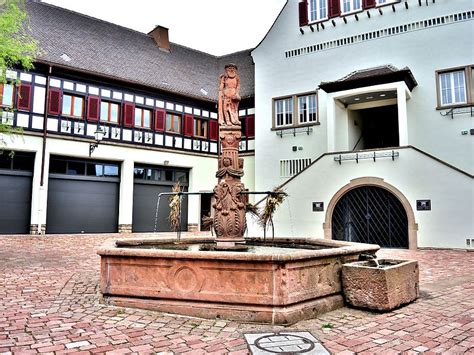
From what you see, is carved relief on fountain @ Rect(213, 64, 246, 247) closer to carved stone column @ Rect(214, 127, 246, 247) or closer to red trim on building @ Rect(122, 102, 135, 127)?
carved stone column @ Rect(214, 127, 246, 247)

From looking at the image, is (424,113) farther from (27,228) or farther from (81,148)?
(27,228)

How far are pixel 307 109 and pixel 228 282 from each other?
56.2 ft

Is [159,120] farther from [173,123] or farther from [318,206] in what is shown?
[318,206]

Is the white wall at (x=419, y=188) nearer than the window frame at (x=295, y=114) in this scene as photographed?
Yes

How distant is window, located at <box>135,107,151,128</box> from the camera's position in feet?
73.8

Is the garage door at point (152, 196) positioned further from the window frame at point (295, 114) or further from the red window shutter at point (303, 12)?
the red window shutter at point (303, 12)

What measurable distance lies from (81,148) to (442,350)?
19.2 m

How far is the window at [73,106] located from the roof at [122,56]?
153 centimetres

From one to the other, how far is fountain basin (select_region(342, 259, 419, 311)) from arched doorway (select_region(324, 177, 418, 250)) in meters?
9.73

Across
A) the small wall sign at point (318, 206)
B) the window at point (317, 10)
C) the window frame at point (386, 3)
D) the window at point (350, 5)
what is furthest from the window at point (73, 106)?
the window frame at point (386, 3)

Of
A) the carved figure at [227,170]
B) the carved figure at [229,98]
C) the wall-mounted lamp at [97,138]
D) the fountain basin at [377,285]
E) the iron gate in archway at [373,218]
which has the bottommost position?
the fountain basin at [377,285]

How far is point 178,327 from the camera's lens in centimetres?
451

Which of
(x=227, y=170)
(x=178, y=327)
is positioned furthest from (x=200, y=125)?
(x=178, y=327)

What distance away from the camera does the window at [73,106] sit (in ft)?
65.8
